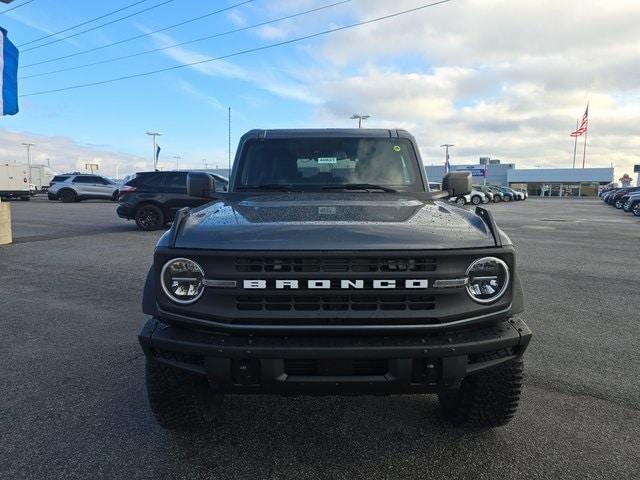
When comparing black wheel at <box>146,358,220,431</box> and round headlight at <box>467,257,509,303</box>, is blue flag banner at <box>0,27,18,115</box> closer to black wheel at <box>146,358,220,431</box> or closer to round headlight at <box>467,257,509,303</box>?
black wheel at <box>146,358,220,431</box>

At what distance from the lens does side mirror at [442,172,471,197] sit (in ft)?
13.9

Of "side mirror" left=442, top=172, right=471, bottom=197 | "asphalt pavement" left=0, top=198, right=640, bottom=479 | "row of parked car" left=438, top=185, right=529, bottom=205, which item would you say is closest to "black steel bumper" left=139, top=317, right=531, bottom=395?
"asphalt pavement" left=0, top=198, right=640, bottom=479

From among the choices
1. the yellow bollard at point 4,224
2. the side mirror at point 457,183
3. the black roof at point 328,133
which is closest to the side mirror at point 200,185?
the black roof at point 328,133

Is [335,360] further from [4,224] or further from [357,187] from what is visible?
[4,224]

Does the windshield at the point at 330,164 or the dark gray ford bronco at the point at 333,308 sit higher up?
the windshield at the point at 330,164

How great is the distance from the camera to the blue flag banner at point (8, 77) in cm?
1100

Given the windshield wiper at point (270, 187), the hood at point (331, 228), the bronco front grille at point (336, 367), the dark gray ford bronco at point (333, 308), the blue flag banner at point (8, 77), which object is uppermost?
the blue flag banner at point (8, 77)

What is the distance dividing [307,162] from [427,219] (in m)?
1.61

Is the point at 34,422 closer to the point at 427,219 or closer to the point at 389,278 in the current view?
the point at 389,278

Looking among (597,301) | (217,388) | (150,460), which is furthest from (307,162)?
(597,301)

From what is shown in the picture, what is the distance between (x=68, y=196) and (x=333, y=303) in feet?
108

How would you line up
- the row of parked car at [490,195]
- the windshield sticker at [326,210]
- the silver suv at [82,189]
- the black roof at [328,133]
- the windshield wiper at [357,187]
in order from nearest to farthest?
the windshield sticker at [326,210]
the windshield wiper at [357,187]
the black roof at [328,133]
the silver suv at [82,189]
the row of parked car at [490,195]

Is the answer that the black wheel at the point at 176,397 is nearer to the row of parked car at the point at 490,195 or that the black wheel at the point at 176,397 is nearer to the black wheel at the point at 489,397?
the black wheel at the point at 489,397

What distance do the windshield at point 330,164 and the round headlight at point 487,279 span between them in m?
1.57
